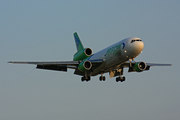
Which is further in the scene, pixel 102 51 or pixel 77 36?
pixel 77 36

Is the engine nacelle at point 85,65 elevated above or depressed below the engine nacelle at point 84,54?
below

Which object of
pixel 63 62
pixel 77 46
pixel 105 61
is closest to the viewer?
pixel 105 61

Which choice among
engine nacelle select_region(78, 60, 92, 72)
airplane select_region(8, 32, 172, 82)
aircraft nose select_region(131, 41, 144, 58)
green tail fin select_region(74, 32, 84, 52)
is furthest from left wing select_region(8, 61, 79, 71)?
aircraft nose select_region(131, 41, 144, 58)

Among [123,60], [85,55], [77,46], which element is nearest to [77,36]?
[77,46]

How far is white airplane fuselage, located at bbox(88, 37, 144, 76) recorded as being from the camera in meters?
54.7

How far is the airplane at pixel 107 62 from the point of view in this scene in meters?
55.2

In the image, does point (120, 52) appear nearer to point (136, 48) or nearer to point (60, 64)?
point (136, 48)

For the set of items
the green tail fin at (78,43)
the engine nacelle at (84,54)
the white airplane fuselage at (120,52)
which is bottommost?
the white airplane fuselage at (120,52)

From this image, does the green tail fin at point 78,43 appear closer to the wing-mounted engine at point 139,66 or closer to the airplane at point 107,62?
the airplane at point 107,62

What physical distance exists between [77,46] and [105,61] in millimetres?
18094

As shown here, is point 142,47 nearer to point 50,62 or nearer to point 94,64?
point 94,64

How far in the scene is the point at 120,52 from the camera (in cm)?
5597

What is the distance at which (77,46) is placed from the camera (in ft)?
249

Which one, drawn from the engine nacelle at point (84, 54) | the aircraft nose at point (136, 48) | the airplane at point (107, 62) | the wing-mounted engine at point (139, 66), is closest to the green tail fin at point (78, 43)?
the airplane at point (107, 62)
